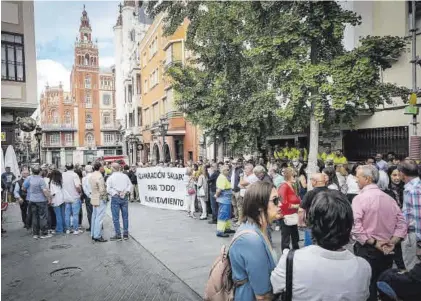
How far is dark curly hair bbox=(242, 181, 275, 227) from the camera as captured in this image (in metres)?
2.62

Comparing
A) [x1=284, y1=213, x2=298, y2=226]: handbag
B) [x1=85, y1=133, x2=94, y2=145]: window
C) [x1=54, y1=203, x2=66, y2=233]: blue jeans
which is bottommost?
[x1=54, y1=203, x2=66, y2=233]: blue jeans

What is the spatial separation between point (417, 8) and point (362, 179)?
9.83 m

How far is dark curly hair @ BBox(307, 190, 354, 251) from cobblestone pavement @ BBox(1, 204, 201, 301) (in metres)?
3.70

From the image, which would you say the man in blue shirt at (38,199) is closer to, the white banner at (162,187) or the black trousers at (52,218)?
the black trousers at (52,218)

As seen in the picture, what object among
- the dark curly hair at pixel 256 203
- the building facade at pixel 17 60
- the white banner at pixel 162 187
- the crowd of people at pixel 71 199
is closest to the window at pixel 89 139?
the building facade at pixel 17 60

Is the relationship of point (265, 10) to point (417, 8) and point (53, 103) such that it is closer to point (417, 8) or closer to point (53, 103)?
point (417, 8)

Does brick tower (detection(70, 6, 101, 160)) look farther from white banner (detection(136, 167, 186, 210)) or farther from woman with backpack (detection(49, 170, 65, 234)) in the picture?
woman with backpack (detection(49, 170, 65, 234))

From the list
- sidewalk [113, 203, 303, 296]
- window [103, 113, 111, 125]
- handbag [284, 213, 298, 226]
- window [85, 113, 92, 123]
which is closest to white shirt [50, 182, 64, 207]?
sidewalk [113, 203, 303, 296]

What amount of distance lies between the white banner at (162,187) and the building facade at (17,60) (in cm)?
629

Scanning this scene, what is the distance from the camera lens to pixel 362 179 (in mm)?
4301

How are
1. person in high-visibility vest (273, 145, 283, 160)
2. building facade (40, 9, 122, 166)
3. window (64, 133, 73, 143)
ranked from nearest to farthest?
1. person in high-visibility vest (273, 145, 283, 160)
2. building facade (40, 9, 122, 166)
3. window (64, 133, 73, 143)

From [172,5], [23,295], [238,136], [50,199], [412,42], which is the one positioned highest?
[172,5]

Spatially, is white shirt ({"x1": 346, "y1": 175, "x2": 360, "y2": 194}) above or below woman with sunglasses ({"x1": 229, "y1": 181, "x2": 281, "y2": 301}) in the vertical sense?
below

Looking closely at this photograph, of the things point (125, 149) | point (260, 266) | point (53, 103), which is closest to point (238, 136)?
point (260, 266)
